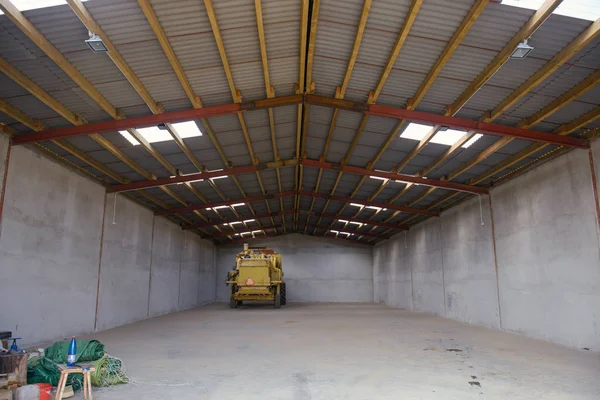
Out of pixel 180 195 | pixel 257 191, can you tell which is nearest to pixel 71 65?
pixel 180 195

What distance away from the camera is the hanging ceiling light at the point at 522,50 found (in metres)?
7.05

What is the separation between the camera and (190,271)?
26.7 m

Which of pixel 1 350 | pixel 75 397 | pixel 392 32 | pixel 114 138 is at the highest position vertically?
pixel 392 32

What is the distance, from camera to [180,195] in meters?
18.7

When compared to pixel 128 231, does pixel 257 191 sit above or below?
above

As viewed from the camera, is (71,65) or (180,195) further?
(180,195)

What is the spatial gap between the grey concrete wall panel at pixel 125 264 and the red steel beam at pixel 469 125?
408 inches

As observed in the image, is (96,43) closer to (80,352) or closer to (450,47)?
(80,352)

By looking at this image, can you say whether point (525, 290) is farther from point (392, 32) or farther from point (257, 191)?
point (257, 191)

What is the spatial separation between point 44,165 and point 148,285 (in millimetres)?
9238

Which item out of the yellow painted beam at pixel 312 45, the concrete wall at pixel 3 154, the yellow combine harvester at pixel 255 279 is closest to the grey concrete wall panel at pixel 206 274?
the yellow combine harvester at pixel 255 279

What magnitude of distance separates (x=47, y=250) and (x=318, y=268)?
2437 centimetres

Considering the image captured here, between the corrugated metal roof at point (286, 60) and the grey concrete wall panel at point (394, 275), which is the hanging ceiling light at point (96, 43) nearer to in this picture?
the corrugated metal roof at point (286, 60)

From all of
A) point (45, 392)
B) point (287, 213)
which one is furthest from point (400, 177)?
point (45, 392)
